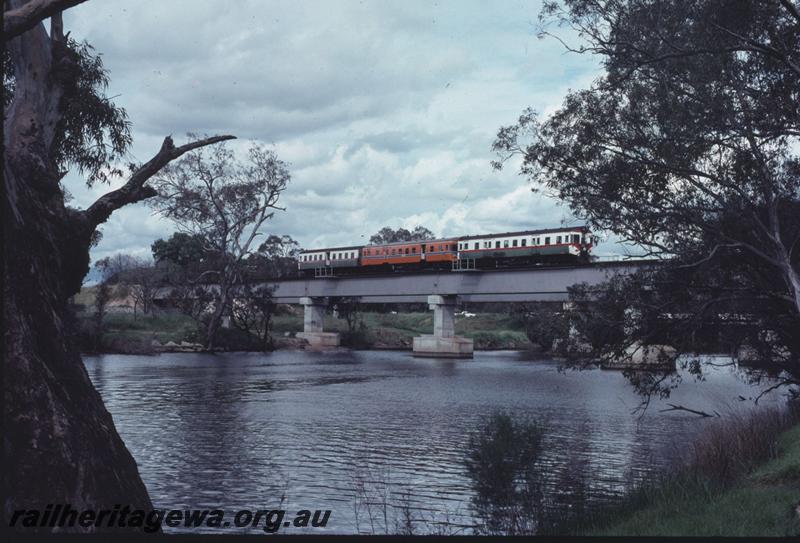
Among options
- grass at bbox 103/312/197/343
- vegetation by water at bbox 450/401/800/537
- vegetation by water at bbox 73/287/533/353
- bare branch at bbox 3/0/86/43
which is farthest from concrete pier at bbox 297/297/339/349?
bare branch at bbox 3/0/86/43

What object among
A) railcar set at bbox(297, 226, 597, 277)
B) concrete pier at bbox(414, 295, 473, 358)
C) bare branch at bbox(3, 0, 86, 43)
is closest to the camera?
bare branch at bbox(3, 0, 86, 43)

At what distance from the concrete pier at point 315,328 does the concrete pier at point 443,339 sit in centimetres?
1290

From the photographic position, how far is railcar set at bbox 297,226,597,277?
185 feet

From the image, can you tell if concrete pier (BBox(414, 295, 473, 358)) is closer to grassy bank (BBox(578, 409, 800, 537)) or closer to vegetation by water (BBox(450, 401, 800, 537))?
grassy bank (BBox(578, 409, 800, 537))

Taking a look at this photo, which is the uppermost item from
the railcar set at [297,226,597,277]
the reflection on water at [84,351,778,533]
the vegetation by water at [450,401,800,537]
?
the railcar set at [297,226,597,277]

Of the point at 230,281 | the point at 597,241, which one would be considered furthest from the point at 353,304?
the point at 597,241

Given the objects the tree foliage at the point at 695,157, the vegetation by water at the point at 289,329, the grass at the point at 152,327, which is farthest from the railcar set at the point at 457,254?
the tree foliage at the point at 695,157

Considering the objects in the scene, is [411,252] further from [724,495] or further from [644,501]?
[724,495]

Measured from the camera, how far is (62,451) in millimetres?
7391

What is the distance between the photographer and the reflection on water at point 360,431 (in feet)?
48.3

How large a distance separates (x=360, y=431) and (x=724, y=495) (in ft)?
44.5

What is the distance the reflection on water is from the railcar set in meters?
12.2

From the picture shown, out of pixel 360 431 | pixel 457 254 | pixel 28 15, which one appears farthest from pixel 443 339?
pixel 28 15

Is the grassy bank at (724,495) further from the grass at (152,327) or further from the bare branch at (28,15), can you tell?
the grass at (152,327)
